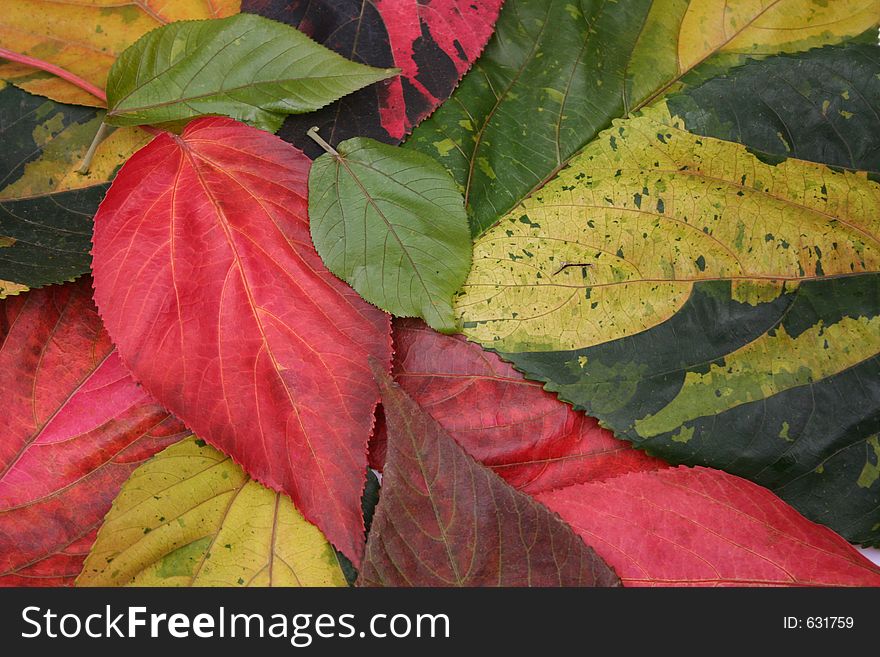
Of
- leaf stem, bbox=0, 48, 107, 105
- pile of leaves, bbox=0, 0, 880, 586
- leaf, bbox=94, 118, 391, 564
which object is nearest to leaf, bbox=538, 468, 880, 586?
pile of leaves, bbox=0, 0, 880, 586

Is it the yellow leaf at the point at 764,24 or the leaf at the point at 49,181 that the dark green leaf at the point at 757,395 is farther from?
the leaf at the point at 49,181

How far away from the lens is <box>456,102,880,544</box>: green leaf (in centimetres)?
43

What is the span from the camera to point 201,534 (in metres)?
0.44

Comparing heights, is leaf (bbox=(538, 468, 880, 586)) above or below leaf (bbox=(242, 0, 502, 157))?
below

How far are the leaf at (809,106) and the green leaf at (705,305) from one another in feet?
0.04

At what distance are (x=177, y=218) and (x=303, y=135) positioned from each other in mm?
88

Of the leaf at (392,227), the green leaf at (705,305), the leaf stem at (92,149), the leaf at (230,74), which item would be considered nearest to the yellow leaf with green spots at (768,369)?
the green leaf at (705,305)

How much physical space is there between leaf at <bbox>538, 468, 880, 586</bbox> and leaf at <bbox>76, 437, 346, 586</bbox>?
142mm

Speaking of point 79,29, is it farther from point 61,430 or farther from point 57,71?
point 61,430

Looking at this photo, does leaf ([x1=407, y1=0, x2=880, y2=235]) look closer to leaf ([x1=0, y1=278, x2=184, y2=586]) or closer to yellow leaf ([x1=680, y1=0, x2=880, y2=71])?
yellow leaf ([x1=680, y1=0, x2=880, y2=71])

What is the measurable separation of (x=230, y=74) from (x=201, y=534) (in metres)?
0.26

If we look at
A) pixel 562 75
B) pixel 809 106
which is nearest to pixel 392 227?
pixel 562 75

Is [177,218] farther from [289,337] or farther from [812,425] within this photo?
[812,425]
